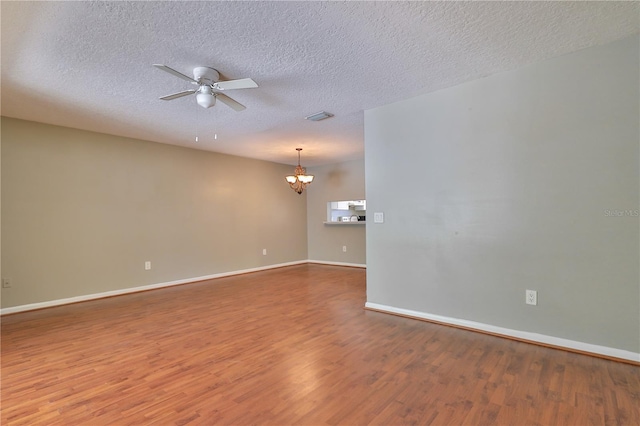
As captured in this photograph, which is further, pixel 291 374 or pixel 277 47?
pixel 277 47

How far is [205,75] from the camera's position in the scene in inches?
107

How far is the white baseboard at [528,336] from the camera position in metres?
2.36

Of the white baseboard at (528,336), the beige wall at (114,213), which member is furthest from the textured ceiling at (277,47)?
the white baseboard at (528,336)

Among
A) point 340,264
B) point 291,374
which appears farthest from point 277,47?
point 340,264

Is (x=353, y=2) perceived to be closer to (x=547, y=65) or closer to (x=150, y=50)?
(x=150, y=50)

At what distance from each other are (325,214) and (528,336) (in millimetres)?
5256

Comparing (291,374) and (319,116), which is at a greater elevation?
(319,116)

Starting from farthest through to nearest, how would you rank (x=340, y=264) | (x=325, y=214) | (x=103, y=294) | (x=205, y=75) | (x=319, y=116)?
(x=325, y=214) < (x=340, y=264) < (x=103, y=294) < (x=319, y=116) < (x=205, y=75)

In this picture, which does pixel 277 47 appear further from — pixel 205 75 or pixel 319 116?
pixel 319 116

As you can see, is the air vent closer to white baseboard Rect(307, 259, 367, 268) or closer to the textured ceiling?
the textured ceiling

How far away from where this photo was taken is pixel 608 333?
2.41 m

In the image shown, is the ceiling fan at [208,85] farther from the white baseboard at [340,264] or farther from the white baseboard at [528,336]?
the white baseboard at [340,264]

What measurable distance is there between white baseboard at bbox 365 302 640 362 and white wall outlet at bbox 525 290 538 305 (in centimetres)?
27

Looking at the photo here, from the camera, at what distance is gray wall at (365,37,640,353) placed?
2387 mm
